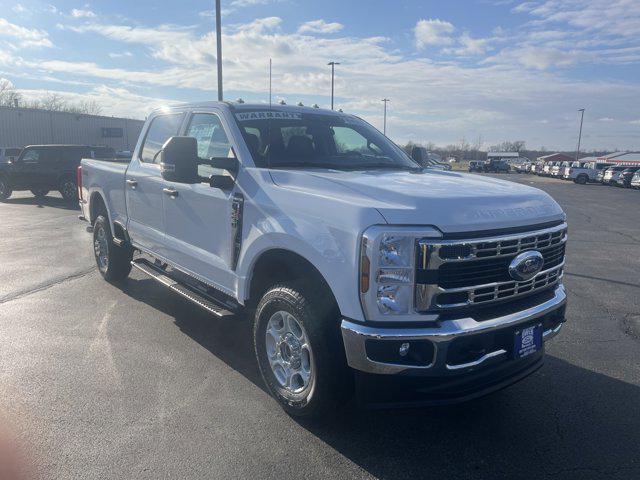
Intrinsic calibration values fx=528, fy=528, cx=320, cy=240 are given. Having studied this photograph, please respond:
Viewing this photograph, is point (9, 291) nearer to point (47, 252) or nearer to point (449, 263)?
point (47, 252)

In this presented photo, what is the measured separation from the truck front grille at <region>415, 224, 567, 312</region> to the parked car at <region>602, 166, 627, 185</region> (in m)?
39.3

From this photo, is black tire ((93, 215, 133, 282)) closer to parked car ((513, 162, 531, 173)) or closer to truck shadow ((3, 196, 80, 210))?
truck shadow ((3, 196, 80, 210))

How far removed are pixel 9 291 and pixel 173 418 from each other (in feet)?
13.8

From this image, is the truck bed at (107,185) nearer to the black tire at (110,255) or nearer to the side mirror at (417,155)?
the black tire at (110,255)

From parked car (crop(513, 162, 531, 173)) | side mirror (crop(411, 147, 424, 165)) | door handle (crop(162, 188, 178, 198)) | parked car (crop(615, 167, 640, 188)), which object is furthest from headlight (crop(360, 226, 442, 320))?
parked car (crop(513, 162, 531, 173))

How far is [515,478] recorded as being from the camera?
9.71ft

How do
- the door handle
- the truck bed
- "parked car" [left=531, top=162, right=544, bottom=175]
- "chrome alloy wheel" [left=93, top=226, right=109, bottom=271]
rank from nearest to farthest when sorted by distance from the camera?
the door handle < the truck bed < "chrome alloy wheel" [left=93, top=226, right=109, bottom=271] < "parked car" [left=531, top=162, right=544, bottom=175]

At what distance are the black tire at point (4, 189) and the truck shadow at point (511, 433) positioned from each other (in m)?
17.5

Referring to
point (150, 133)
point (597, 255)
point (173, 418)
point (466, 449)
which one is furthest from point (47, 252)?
point (597, 255)

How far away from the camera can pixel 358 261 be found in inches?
113

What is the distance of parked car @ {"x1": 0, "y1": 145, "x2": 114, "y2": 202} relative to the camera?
1775cm

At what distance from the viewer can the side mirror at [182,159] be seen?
3.92 metres

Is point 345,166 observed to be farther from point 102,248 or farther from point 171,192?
point 102,248

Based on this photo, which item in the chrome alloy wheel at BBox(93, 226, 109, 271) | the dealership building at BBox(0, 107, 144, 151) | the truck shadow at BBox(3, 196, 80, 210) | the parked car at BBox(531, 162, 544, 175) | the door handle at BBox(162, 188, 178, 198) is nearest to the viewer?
the door handle at BBox(162, 188, 178, 198)
